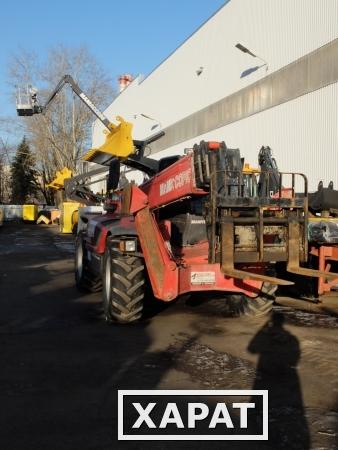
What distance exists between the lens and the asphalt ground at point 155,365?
13.8 ft

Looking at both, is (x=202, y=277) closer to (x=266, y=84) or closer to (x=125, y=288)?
(x=125, y=288)

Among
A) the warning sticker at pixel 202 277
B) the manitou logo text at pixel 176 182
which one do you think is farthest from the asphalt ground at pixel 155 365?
the manitou logo text at pixel 176 182

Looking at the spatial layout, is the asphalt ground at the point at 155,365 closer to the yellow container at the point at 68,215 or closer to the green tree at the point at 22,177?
the yellow container at the point at 68,215

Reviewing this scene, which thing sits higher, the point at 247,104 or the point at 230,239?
the point at 247,104

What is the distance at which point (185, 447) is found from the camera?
13.0 ft

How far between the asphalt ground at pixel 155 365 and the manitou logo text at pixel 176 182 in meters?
1.90

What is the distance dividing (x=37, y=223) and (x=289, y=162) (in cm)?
2890

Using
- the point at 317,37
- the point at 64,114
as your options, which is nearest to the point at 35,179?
the point at 64,114

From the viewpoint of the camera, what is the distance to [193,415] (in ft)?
14.7

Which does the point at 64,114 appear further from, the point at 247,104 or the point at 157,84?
the point at 247,104

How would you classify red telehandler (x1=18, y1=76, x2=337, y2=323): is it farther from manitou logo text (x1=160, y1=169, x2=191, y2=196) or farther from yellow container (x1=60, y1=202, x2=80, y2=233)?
yellow container (x1=60, y1=202, x2=80, y2=233)

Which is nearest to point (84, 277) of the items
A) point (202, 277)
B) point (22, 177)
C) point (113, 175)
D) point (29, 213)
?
point (113, 175)

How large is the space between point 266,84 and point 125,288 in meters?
14.3

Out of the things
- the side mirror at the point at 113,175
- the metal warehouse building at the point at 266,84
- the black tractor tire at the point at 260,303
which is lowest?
the black tractor tire at the point at 260,303
